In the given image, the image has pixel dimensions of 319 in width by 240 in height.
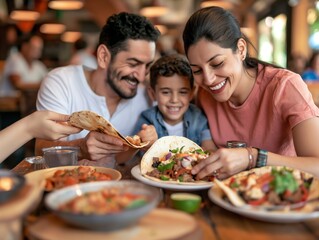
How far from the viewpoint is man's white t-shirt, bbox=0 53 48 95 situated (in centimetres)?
673

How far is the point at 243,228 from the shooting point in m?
1.29

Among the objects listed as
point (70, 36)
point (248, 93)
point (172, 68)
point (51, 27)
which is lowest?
point (248, 93)

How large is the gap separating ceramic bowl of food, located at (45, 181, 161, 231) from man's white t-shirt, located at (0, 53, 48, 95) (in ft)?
18.8

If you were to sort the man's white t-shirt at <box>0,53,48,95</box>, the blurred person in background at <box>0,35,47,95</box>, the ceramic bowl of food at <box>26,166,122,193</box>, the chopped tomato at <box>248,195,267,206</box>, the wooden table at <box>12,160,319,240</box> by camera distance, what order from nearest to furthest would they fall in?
the wooden table at <box>12,160,319,240</box>, the chopped tomato at <box>248,195,267,206</box>, the ceramic bowl of food at <box>26,166,122,193</box>, the blurred person in background at <box>0,35,47,95</box>, the man's white t-shirt at <box>0,53,48,95</box>

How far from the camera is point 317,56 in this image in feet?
26.3

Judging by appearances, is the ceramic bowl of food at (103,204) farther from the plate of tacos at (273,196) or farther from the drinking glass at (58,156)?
the drinking glass at (58,156)

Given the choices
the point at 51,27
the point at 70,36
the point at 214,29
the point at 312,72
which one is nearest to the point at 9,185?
the point at 214,29

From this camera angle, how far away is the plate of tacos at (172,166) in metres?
1.65

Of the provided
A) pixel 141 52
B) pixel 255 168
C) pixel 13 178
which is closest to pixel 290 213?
pixel 255 168

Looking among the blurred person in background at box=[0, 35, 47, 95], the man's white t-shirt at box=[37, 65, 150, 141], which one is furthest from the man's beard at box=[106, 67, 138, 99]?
the blurred person in background at box=[0, 35, 47, 95]

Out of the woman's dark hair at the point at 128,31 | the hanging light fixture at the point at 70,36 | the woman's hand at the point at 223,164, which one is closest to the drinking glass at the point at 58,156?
the woman's hand at the point at 223,164

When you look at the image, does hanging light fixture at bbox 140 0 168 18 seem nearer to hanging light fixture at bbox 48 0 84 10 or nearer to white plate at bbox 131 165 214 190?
hanging light fixture at bbox 48 0 84 10

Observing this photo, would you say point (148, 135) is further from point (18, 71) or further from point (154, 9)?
point (154, 9)

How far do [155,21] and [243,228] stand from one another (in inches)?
440
